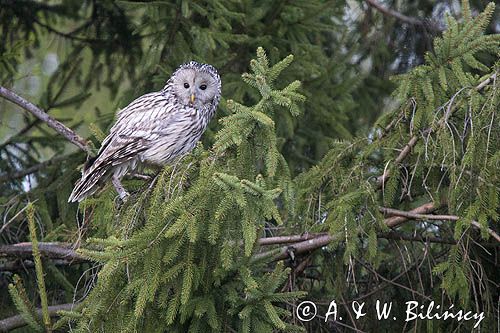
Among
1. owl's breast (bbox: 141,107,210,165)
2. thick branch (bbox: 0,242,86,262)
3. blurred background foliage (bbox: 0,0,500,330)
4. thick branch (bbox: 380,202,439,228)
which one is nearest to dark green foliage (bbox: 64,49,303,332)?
thick branch (bbox: 380,202,439,228)

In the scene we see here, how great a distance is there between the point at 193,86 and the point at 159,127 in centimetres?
42

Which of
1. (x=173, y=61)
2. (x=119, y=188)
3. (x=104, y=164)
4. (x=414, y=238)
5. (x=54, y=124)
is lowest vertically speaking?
(x=414, y=238)

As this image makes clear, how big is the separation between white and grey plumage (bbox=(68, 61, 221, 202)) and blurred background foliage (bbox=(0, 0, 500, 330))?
20 cm

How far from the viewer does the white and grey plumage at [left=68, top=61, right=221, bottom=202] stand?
20.3 ft

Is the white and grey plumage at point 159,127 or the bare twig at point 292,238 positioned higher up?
the white and grey plumage at point 159,127

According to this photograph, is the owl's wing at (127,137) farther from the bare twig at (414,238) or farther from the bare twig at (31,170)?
the bare twig at (414,238)

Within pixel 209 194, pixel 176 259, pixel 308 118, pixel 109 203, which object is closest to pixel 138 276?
pixel 176 259

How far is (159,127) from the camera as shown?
21.4 feet

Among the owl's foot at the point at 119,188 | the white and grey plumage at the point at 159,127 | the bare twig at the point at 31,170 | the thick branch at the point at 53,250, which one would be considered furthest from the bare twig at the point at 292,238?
the bare twig at the point at 31,170

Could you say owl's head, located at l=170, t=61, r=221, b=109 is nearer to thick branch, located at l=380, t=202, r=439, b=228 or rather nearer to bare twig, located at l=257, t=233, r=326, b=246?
bare twig, located at l=257, t=233, r=326, b=246

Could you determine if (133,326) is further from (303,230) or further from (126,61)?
(126,61)

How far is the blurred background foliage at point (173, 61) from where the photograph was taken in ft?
22.3

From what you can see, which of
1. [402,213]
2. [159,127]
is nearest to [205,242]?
[402,213]

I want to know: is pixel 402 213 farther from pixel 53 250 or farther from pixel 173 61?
pixel 173 61
